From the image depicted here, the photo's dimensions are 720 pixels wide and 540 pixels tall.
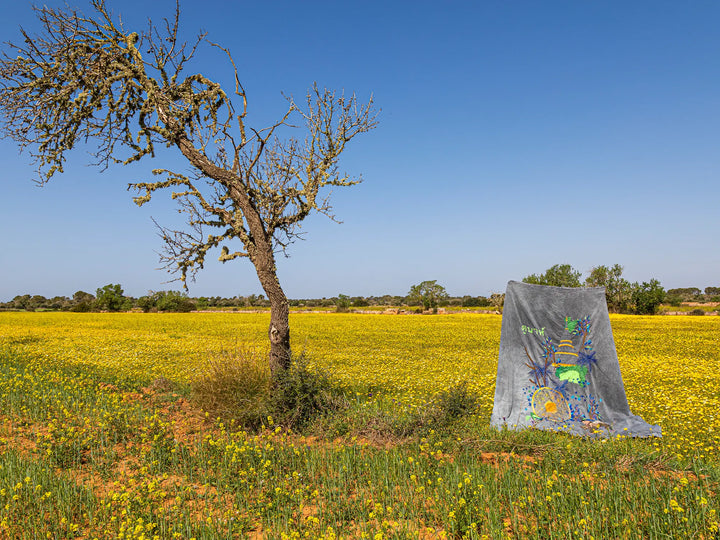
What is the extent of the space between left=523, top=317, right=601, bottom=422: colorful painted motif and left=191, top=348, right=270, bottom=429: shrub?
6042 millimetres

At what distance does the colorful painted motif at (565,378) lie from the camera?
32.3 ft

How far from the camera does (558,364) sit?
Answer: 1016 cm

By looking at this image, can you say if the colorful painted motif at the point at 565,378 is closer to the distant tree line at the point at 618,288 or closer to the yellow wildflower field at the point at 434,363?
the yellow wildflower field at the point at 434,363

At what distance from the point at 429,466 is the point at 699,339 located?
107 ft

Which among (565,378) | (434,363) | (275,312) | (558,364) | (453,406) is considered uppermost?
(275,312)

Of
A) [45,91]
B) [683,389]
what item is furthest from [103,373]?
[683,389]

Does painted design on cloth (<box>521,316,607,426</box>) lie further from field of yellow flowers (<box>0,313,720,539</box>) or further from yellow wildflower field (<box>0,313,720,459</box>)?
yellow wildflower field (<box>0,313,720,459</box>)

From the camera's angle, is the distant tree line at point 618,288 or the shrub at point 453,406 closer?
the shrub at point 453,406

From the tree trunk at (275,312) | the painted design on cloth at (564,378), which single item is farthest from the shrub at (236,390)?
the painted design on cloth at (564,378)

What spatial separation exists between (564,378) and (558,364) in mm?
333

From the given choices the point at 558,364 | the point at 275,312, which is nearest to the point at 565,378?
the point at 558,364

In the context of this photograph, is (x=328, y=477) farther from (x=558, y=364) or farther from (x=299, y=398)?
(x=558, y=364)

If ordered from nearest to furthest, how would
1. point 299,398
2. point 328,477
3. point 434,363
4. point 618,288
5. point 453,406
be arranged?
point 328,477 → point 299,398 → point 453,406 → point 434,363 → point 618,288

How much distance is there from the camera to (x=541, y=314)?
1043 centimetres
